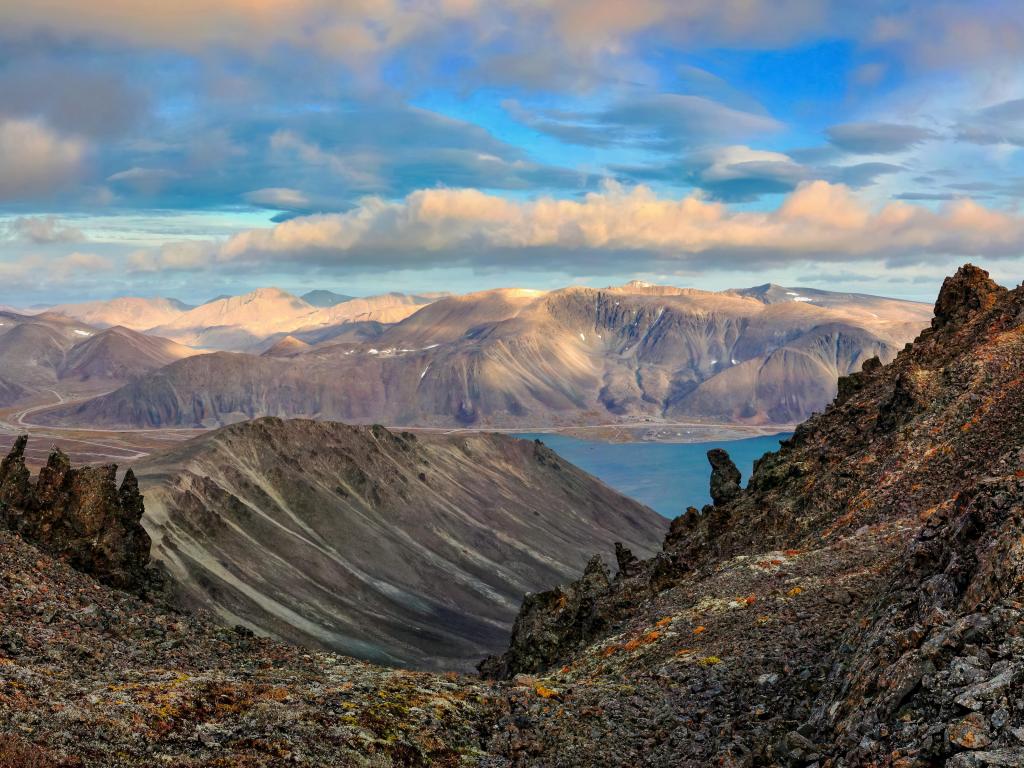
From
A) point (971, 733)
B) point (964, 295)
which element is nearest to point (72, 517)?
point (971, 733)

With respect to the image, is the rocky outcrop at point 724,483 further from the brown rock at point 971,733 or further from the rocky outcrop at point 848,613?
the brown rock at point 971,733

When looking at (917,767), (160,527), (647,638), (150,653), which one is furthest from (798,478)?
(160,527)

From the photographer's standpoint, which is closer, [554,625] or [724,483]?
[554,625]

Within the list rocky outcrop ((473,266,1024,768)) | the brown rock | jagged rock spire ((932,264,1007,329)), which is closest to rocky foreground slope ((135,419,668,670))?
rocky outcrop ((473,266,1024,768))

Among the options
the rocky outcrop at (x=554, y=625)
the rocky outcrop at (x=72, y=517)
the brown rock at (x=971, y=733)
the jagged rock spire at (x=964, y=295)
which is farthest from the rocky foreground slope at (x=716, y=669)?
the rocky outcrop at (x=72, y=517)

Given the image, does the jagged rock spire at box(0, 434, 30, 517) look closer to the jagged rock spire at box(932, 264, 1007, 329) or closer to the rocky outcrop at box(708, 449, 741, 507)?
the rocky outcrop at box(708, 449, 741, 507)

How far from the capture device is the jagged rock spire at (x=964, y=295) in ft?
169

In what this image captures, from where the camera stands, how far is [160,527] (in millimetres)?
107875

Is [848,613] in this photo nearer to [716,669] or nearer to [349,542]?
[716,669]

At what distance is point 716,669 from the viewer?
67.3ft

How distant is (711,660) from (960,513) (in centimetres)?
728

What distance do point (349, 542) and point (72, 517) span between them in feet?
295

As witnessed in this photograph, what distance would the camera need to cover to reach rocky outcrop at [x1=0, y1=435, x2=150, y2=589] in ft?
157

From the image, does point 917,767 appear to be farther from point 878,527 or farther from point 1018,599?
point 878,527
